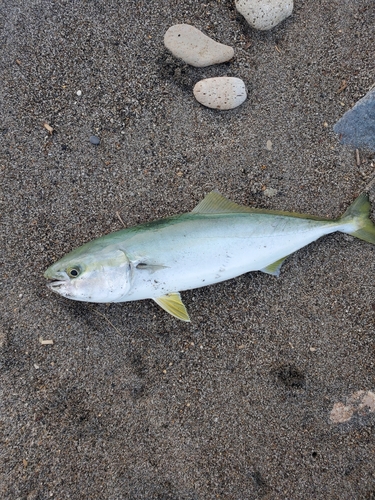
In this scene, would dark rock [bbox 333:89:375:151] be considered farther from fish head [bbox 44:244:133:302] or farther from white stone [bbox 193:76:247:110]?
fish head [bbox 44:244:133:302]

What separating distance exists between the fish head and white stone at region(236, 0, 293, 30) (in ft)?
6.96

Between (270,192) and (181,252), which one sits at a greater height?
(270,192)

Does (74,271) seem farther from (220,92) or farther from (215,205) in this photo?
(220,92)

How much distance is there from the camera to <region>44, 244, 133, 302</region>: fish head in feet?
8.22

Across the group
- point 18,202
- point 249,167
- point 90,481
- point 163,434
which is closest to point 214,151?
point 249,167

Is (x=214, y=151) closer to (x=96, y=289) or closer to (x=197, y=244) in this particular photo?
(x=197, y=244)

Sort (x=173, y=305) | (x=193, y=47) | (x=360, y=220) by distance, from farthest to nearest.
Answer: (x=193, y=47) < (x=360, y=220) < (x=173, y=305)

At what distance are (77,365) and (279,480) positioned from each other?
1.74 m

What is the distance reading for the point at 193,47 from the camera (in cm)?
294

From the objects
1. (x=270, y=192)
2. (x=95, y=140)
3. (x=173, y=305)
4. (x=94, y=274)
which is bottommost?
(x=173, y=305)

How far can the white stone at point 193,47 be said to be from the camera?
2.94m

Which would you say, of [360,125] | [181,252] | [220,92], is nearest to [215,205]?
[181,252]

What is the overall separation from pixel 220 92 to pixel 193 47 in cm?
42

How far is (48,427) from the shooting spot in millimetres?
2787
